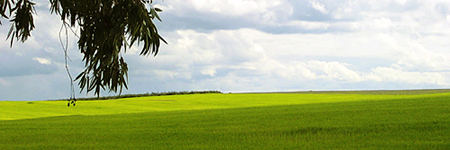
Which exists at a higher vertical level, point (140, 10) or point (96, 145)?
point (140, 10)

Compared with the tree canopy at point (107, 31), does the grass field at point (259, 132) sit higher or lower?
lower

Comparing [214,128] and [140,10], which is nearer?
[140,10]

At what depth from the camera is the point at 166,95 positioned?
4138 centimetres

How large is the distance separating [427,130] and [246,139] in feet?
17.3

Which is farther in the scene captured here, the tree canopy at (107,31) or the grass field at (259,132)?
the grass field at (259,132)

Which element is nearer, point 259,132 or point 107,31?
point 107,31

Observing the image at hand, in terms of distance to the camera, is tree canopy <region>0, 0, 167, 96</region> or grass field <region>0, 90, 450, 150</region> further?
grass field <region>0, 90, 450, 150</region>

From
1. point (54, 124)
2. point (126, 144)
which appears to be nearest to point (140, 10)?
point (126, 144)

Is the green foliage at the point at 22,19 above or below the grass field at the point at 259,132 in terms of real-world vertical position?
above

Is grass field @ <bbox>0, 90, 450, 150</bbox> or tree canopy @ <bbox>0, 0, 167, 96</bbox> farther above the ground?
tree canopy @ <bbox>0, 0, 167, 96</bbox>

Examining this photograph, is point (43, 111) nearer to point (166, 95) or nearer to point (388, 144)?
point (166, 95)

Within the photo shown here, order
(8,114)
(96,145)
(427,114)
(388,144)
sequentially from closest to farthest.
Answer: (388,144)
(96,145)
(427,114)
(8,114)

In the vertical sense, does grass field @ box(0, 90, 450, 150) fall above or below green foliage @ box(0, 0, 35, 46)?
below

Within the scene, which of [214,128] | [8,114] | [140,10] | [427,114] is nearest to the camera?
[140,10]
